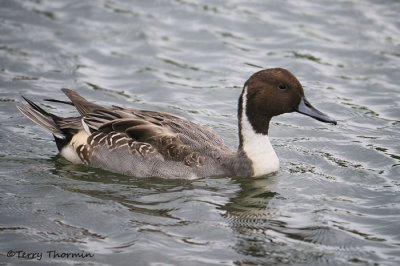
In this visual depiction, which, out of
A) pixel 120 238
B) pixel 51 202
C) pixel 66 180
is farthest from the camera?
pixel 66 180

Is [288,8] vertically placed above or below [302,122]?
above

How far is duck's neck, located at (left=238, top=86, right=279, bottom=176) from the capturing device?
9.41m

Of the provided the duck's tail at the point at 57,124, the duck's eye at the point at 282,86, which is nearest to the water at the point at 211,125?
the duck's tail at the point at 57,124

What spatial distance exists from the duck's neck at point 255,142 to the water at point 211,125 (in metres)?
0.15

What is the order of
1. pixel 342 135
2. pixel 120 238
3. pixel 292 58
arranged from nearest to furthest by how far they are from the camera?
pixel 120 238
pixel 342 135
pixel 292 58

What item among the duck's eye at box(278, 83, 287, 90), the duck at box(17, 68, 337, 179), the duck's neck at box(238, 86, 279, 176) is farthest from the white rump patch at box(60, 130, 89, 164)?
the duck's eye at box(278, 83, 287, 90)

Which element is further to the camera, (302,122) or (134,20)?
(134,20)

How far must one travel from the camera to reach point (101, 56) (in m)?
13.0

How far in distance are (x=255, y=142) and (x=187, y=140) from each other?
779 millimetres

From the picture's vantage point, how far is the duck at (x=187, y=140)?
9.30 metres

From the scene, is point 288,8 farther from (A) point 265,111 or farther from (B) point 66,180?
(B) point 66,180

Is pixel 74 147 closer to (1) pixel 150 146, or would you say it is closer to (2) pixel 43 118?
(2) pixel 43 118

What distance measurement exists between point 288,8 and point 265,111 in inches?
220

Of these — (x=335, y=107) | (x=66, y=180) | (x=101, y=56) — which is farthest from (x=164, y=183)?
(x=101, y=56)
